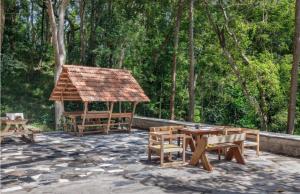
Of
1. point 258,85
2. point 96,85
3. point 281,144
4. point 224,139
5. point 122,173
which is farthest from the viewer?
point 258,85

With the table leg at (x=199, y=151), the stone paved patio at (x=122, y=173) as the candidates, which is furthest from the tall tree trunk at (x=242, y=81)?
the table leg at (x=199, y=151)

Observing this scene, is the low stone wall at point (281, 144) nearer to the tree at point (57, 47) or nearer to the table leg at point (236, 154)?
the table leg at point (236, 154)

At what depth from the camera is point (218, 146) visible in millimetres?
8719

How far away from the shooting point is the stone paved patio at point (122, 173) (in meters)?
6.71

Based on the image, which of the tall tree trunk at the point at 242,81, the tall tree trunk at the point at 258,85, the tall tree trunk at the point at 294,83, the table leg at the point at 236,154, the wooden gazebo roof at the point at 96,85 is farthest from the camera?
the tall tree trunk at the point at 242,81

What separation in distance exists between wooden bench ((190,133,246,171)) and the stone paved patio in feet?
0.68

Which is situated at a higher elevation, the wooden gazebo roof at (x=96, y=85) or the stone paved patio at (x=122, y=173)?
the wooden gazebo roof at (x=96, y=85)

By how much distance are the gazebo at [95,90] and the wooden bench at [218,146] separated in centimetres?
578

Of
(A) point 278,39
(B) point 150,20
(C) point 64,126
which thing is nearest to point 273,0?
(A) point 278,39

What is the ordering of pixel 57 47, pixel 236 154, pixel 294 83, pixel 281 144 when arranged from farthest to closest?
pixel 57 47, pixel 294 83, pixel 281 144, pixel 236 154

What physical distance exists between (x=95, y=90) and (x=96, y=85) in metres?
0.38

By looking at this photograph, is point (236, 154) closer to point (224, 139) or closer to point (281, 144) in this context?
point (224, 139)

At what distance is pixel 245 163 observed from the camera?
29.8 ft

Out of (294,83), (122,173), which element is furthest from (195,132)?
(294,83)
